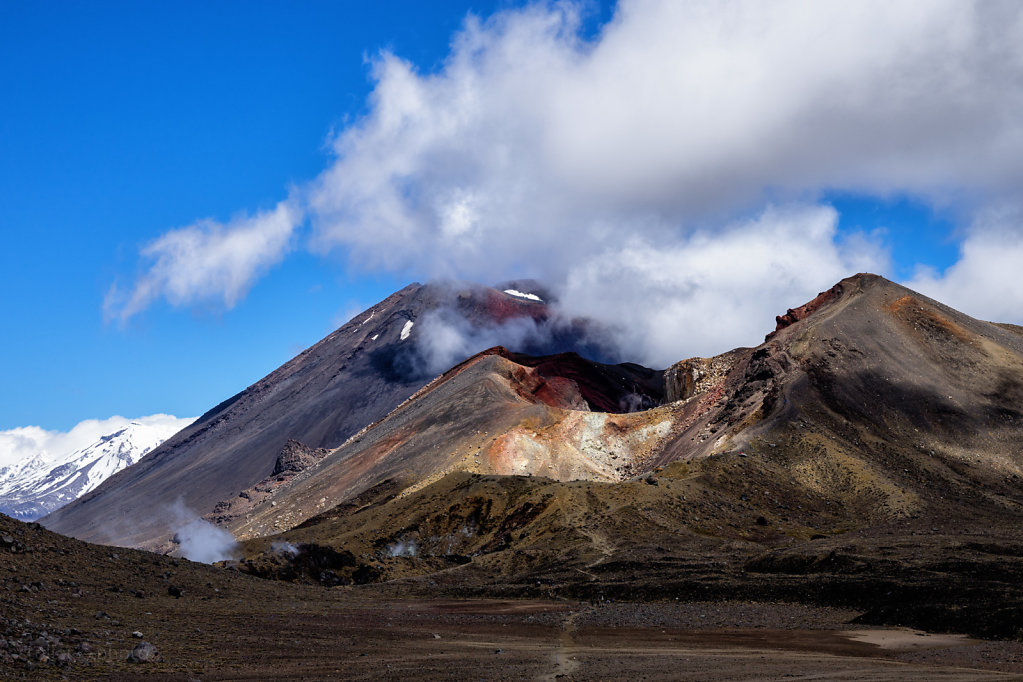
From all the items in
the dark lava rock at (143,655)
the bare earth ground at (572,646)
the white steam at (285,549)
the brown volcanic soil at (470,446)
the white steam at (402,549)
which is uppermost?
the brown volcanic soil at (470,446)

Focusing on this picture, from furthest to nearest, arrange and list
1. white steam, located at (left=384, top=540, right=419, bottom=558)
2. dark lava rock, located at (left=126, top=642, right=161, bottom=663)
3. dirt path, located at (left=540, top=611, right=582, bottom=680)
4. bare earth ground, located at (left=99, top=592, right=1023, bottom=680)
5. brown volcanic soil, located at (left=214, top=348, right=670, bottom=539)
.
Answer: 1. brown volcanic soil, located at (left=214, top=348, right=670, bottom=539)
2. white steam, located at (left=384, top=540, right=419, bottom=558)
3. dirt path, located at (left=540, top=611, right=582, bottom=680)
4. bare earth ground, located at (left=99, top=592, right=1023, bottom=680)
5. dark lava rock, located at (left=126, top=642, right=161, bottom=663)

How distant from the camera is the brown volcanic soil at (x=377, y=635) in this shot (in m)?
31.3

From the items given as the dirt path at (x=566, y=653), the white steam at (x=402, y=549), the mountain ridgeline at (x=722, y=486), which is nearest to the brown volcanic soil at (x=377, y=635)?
the dirt path at (x=566, y=653)

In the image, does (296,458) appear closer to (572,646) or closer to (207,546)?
(207,546)

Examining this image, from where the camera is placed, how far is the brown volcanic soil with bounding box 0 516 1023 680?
3134 cm

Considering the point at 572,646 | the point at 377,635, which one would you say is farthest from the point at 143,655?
the point at 572,646

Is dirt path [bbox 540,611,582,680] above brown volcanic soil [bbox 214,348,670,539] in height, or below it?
below

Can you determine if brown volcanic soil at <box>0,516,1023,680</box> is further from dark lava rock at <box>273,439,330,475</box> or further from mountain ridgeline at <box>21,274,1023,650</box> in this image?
dark lava rock at <box>273,439,330,475</box>

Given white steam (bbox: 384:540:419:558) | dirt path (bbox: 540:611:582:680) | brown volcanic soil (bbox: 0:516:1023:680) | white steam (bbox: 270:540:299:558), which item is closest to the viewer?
brown volcanic soil (bbox: 0:516:1023:680)

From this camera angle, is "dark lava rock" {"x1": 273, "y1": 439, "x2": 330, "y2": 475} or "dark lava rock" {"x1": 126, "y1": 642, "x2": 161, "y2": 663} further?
"dark lava rock" {"x1": 273, "y1": 439, "x2": 330, "y2": 475}

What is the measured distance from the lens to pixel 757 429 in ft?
323

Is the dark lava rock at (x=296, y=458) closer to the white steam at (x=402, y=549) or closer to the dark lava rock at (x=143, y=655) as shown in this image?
the white steam at (x=402, y=549)

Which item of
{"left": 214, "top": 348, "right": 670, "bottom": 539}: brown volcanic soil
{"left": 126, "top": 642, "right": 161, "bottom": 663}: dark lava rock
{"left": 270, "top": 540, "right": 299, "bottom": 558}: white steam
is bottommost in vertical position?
{"left": 126, "top": 642, "right": 161, "bottom": 663}: dark lava rock

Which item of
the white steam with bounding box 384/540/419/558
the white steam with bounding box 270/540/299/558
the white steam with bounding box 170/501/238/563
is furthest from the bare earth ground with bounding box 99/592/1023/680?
the white steam with bounding box 170/501/238/563
